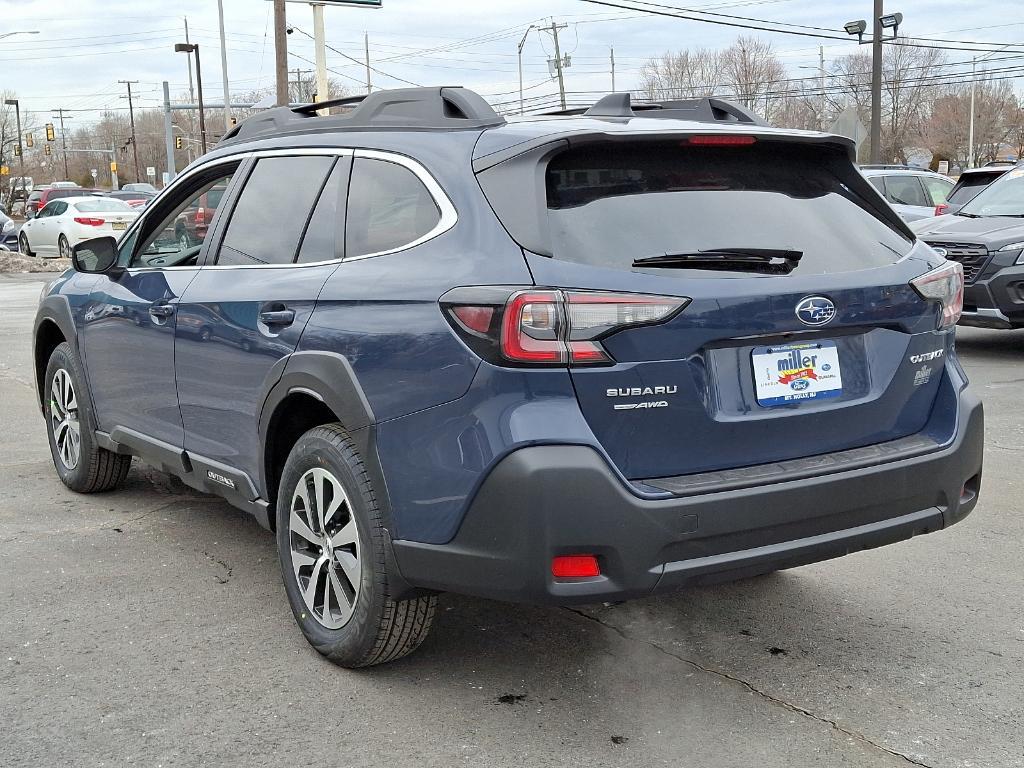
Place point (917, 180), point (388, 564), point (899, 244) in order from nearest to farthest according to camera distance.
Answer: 1. point (388, 564)
2. point (899, 244)
3. point (917, 180)

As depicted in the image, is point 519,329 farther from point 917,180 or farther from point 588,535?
point 917,180

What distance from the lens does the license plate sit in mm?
3318

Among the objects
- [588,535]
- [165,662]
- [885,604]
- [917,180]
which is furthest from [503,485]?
[917,180]

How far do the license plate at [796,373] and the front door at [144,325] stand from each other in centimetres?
238

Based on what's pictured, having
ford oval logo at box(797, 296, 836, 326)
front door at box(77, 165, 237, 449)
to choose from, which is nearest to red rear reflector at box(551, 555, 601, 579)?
ford oval logo at box(797, 296, 836, 326)

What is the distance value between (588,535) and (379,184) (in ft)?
4.75

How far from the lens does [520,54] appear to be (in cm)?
8581

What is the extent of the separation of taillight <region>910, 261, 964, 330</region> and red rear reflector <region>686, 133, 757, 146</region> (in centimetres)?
68

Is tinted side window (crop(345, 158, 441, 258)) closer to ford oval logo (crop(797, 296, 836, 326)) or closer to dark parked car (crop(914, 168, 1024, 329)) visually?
ford oval logo (crop(797, 296, 836, 326))

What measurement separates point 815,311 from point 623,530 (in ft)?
2.89

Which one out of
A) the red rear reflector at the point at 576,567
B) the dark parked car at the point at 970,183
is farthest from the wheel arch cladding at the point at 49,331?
the dark parked car at the point at 970,183

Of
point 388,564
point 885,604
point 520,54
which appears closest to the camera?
point 388,564

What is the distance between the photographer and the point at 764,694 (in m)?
3.60

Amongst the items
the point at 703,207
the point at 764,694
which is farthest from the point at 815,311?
the point at 764,694
